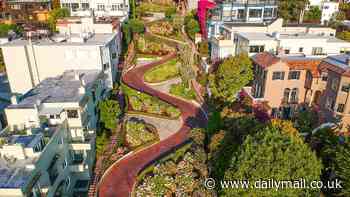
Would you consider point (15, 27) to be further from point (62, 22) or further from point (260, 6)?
point (260, 6)

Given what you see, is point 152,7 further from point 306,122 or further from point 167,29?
point 306,122

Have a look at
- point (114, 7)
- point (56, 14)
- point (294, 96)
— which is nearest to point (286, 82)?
point (294, 96)

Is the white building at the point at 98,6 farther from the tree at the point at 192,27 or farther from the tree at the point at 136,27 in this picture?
the tree at the point at 192,27

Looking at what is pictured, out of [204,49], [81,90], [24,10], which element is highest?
[24,10]

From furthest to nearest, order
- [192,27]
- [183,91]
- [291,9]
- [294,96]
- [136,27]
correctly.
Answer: [291,9], [192,27], [136,27], [183,91], [294,96]

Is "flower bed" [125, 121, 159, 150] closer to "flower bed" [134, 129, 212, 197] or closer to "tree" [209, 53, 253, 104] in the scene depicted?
"flower bed" [134, 129, 212, 197]

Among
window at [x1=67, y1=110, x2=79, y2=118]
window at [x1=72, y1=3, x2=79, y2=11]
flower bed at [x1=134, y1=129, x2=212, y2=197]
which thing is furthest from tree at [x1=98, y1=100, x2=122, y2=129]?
window at [x1=72, y1=3, x2=79, y2=11]
